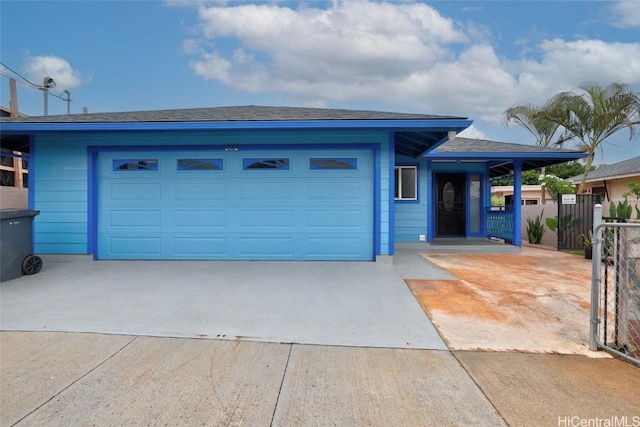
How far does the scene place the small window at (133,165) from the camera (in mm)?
7406

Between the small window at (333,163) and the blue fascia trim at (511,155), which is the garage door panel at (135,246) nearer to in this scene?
the small window at (333,163)

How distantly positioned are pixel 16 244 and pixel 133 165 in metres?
2.51

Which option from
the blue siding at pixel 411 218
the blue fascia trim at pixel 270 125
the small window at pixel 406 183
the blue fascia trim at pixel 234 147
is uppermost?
the blue fascia trim at pixel 270 125

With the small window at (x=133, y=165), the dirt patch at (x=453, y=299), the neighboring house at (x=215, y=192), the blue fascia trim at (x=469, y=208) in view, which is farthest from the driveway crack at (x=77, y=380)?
the blue fascia trim at (x=469, y=208)

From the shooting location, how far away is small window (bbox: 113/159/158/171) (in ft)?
24.3

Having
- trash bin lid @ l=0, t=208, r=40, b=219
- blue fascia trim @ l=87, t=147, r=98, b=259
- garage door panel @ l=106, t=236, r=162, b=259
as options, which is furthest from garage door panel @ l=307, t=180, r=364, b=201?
trash bin lid @ l=0, t=208, r=40, b=219


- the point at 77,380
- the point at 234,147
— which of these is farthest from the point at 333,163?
the point at 77,380

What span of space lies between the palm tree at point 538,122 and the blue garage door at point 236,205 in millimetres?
13529

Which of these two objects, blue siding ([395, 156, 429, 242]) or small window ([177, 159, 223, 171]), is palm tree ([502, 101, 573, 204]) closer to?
blue siding ([395, 156, 429, 242])

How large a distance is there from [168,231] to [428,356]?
20.1 ft

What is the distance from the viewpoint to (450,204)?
11320mm

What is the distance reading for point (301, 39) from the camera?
16266mm

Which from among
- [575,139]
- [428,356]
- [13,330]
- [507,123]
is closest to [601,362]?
[428,356]

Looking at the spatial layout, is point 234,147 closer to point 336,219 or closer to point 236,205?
point 236,205
